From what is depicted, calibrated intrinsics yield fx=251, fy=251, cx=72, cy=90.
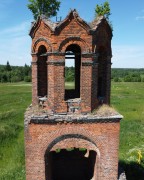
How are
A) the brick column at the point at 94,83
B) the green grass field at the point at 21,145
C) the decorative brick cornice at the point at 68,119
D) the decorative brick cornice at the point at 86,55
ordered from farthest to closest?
the green grass field at the point at 21,145, the brick column at the point at 94,83, the decorative brick cornice at the point at 86,55, the decorative brick cornice at the point at 68,119

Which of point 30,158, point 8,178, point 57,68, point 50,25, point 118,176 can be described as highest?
point 50,25

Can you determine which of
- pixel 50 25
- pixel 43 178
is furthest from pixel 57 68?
pixel 43 178

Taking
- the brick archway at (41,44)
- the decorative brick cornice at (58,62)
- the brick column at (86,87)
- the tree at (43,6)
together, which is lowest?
the brick column at (86,87)

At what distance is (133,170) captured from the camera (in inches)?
721

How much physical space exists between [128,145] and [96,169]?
1441 centimetres

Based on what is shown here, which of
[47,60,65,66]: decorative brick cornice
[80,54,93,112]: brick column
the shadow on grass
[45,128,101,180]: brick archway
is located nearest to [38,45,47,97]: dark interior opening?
[47,60,65,66]: decorative brick cornice

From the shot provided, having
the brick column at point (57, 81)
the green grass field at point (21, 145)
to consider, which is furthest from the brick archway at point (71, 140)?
the green grass field at point (21, 145)

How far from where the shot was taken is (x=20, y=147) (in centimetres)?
2406

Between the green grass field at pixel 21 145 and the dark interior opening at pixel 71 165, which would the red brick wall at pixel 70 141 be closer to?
the dark interior opening at pixel 71 165

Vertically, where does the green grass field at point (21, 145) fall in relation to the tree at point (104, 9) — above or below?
below

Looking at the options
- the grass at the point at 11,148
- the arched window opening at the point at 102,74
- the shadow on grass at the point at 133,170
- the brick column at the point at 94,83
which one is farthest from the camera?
the grass at the point at 11,148

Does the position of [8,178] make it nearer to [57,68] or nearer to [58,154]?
[58,154]

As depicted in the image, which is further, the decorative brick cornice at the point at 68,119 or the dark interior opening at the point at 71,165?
the dark interior opening at the point at 71,165

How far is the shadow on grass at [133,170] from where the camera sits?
17470mm
